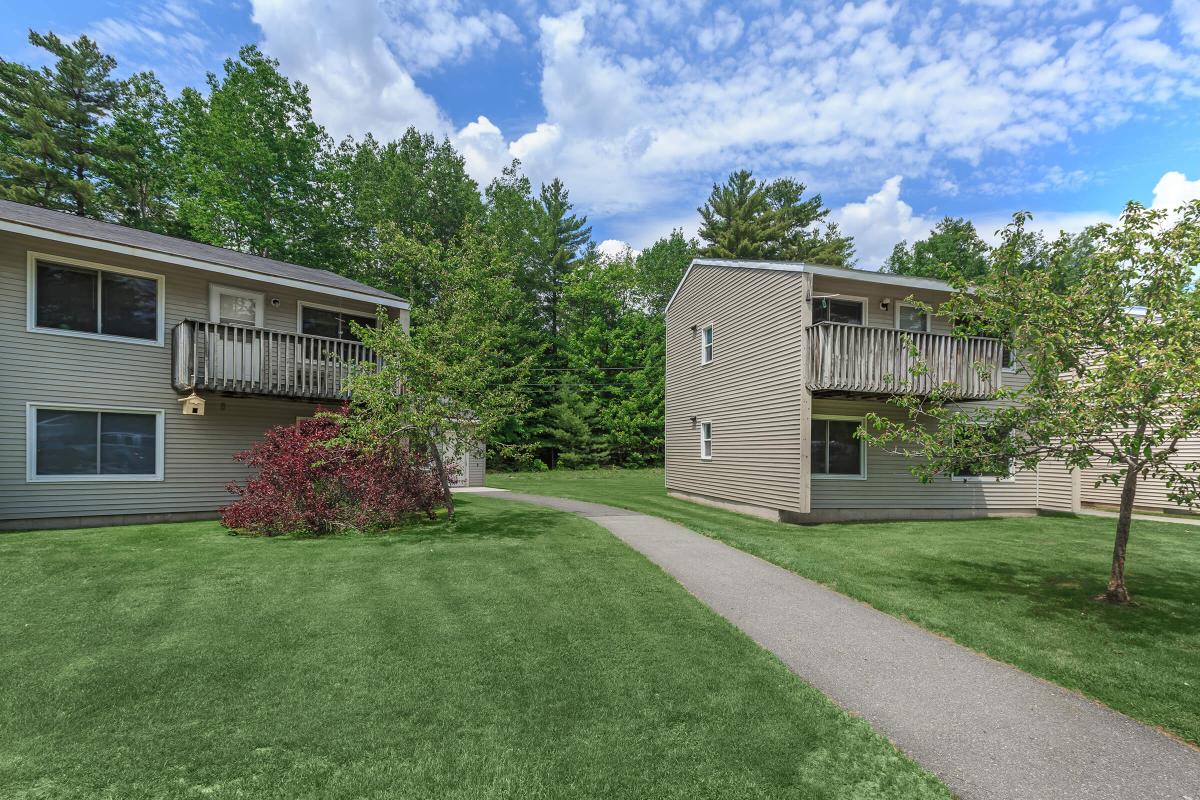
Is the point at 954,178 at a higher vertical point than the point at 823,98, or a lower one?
higher

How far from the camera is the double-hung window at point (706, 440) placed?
1678 cm

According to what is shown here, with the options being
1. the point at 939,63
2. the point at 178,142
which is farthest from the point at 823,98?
the point at 178,142

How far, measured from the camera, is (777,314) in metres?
13.2

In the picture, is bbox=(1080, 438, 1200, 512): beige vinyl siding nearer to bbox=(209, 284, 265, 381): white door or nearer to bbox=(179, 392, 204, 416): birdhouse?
bbox=(209, 284, 265, 381): white door

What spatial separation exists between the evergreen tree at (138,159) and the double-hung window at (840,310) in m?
31.3

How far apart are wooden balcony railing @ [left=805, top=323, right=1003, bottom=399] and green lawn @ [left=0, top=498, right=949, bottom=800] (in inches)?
281

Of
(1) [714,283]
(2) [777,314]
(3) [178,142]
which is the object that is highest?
(3) [178,142]

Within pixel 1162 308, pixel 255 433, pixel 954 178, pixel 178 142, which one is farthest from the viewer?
pixel 178 142

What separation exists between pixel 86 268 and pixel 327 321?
15.0 ft

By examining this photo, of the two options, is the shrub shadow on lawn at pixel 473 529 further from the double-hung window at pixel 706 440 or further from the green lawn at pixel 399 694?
the double-hung window at pixel 706 440

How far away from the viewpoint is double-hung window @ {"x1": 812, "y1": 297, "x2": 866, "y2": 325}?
13906 mm

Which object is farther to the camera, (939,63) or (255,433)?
(255,433)

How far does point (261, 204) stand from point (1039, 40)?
104 ft

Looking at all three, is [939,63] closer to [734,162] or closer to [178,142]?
[734,162]
